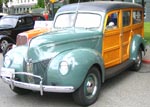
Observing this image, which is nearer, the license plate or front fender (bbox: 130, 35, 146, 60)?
the license plate

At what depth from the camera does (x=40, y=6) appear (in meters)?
54.3

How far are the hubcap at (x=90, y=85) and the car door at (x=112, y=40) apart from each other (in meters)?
0.82

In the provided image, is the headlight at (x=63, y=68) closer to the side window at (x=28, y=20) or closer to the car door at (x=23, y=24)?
the car door at (x=23, y=24)

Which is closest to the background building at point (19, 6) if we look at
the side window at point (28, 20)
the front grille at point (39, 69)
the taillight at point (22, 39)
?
the side window at point (28, 20)

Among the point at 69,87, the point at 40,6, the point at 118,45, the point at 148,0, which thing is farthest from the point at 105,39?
the point at 40,6

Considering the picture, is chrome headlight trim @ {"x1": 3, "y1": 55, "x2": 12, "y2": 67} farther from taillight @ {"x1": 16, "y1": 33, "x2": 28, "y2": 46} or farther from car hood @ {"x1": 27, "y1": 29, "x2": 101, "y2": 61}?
taillight @ {"x1": 16, "y1": 33, "x2": 28, "y2": 46}

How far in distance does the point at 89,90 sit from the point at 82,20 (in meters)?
1.86

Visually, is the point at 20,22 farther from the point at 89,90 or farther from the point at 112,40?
the point at 89,90

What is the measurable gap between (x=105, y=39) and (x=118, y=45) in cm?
71

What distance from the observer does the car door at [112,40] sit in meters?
7.27

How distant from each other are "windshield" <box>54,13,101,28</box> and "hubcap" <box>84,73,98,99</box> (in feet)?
4.42

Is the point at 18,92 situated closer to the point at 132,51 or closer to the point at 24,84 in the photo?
the point at 24,84

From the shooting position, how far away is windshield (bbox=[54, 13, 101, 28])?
736 centimetres

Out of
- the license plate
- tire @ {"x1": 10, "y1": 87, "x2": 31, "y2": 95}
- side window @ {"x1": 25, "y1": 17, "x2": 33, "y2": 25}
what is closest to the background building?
side window @ {"x1": 25, "y1": 17, "x2": 33, "y2": 25}
